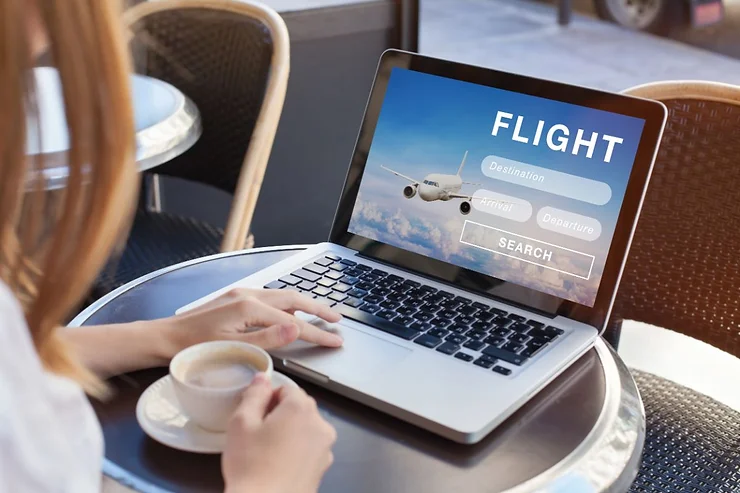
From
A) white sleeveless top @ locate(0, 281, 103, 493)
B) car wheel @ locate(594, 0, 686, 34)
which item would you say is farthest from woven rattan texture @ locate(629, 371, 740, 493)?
car wheel @ locate(594, 0, 686, 34)

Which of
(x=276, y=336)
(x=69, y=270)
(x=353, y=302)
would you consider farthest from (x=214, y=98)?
(x=69, y=270)

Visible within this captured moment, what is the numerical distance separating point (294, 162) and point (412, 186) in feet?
5.27

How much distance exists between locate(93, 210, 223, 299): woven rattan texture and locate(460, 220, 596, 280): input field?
31.0 inches

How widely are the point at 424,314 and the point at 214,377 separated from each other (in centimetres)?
28

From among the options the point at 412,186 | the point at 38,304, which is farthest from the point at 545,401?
the point at 38,304

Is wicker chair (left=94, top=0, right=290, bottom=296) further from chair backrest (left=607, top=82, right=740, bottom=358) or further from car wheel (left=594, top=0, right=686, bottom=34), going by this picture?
car wheel (left=594, top=0, right=686, bottom=34)

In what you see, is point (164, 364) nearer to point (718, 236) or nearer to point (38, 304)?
point (38, 304)

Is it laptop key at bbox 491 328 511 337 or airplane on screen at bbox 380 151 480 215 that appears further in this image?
airplane on screen at bbox 380 151 480 215

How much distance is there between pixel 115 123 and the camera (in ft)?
1.85

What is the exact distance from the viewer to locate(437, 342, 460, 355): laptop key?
825mm

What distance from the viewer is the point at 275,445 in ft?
2.11

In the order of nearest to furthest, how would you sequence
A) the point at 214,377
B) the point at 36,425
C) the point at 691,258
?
the point at 36,425 → the point at 214,377 → the point at 691,258

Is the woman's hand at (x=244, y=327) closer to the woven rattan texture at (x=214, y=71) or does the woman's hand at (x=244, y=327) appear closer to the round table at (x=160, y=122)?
the round table at (x=160, y=122)

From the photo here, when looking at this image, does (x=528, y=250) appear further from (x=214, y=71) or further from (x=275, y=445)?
(x=214, y=71)
